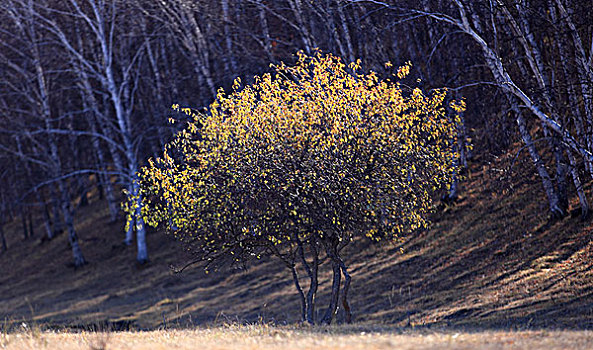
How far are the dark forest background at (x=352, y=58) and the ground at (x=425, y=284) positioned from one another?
1249 mm

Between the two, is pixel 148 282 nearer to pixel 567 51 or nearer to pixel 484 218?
pixel 484 218

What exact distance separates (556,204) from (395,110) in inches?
385

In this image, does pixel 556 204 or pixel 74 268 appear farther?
pixel 74 268

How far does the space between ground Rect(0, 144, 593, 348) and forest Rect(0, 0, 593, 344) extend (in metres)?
0.85

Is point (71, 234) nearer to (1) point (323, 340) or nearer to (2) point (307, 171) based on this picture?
(2) point (307, 171)

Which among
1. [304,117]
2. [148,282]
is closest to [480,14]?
[304,117]

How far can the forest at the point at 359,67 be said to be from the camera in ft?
55.4

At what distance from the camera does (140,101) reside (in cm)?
4009

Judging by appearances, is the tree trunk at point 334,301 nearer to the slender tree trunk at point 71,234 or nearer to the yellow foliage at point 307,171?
the yellow foliage at point 307,171

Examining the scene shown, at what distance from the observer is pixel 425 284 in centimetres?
2117

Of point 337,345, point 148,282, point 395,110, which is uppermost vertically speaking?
point 395,110

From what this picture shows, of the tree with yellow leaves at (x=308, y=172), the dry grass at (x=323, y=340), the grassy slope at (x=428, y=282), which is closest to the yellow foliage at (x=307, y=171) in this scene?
the tree with yellow leaves at (x=308, y=172)

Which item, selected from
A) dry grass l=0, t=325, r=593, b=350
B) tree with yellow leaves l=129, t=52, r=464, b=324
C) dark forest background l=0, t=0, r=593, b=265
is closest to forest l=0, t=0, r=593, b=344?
dark forest background l=0, t=0, r=593, b=265

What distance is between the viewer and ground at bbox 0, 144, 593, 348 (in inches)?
656
